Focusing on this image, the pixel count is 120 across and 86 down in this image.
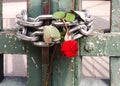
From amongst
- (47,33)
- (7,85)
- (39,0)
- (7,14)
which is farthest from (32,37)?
(7,14)

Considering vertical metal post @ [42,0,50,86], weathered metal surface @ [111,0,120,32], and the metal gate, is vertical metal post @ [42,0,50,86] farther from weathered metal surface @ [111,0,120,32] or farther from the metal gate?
weathered metal surface @ [111,0,120,32]

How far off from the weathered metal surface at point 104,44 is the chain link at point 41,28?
0.26ft

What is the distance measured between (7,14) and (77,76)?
279 inches

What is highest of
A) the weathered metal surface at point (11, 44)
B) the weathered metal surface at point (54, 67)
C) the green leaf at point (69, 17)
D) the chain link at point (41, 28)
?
the green leaf at point (69, 17)

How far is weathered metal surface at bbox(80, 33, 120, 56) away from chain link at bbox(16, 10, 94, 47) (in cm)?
8

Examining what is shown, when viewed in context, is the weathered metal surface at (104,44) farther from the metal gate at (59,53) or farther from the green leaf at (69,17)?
the green leaf at (69,17)

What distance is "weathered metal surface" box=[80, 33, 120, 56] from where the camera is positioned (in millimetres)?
991

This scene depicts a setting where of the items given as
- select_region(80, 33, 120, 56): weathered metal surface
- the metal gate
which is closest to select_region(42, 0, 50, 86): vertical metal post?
the metal gate

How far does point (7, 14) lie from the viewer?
7910 millimetres

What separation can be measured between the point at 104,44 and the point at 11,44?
32 centimetres

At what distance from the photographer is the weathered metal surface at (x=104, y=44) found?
99 cm

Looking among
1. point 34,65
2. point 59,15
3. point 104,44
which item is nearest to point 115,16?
point 104,44

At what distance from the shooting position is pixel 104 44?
3.26 feet

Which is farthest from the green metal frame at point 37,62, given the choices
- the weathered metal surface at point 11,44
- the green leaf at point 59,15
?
the green leaf at point 59,15
